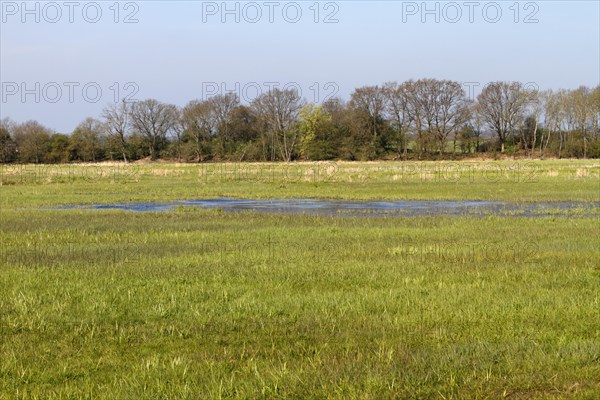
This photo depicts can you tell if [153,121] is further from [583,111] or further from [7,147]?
[583,111]

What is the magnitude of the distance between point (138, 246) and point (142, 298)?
717 cm

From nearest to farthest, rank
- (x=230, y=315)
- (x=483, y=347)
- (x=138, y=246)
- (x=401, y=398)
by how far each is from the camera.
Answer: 1. (x=401, y=398)
2. (x=483, y=347)
3. (x=230, y=315)
4. (x=138, y=246)

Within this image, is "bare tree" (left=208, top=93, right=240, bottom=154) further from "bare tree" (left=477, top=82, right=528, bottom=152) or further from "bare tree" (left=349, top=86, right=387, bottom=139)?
"bare tree" (left=477, top=82, right=528, bottom=152)

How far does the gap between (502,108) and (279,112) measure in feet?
119

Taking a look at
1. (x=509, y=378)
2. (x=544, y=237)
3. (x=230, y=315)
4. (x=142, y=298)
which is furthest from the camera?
(x=544, y=237)

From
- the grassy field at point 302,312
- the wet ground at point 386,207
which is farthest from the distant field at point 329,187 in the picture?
Answer: the grassy field at point 302,312

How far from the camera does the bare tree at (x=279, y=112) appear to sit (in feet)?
376

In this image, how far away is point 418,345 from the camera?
891cm

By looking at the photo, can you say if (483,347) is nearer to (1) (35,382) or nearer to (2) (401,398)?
(2) (401,398)

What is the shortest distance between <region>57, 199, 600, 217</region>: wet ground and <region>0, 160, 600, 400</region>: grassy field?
6.75 m

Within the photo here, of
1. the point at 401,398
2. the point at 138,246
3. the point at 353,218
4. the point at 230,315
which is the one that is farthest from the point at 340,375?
the point at 353,218

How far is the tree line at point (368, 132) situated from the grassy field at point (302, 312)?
88698mm

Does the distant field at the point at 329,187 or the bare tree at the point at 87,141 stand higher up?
the bare tree at the point at 87,141

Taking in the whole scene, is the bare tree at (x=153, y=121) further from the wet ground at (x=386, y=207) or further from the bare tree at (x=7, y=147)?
the wet ground at (x=386, y=207)
